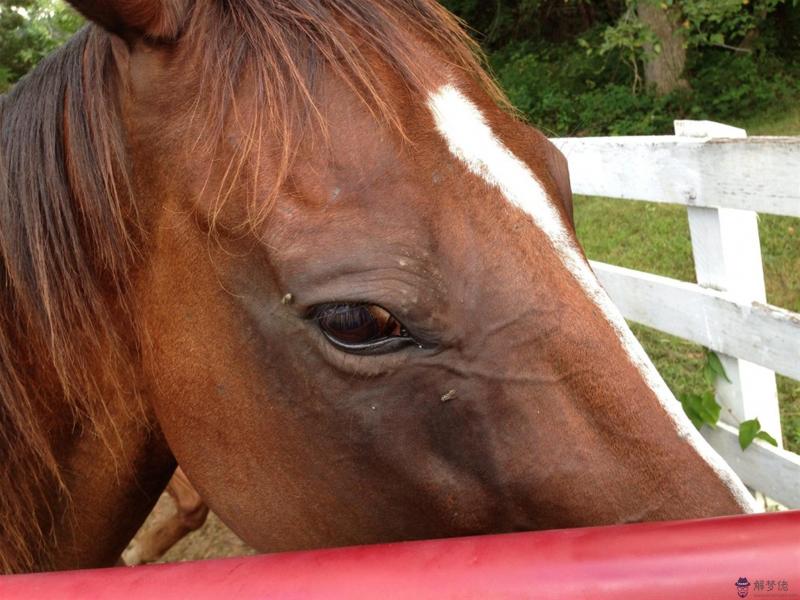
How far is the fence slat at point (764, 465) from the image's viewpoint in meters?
2.95

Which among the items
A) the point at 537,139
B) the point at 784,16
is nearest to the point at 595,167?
the point at 537,139

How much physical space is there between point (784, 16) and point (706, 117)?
3.21 metres

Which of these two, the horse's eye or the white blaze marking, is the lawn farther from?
the horse's eye

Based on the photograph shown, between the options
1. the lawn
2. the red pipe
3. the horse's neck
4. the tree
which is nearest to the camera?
the red pipe

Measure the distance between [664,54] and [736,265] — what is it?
8.16 metres

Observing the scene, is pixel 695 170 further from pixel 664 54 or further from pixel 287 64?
pixel 664 54

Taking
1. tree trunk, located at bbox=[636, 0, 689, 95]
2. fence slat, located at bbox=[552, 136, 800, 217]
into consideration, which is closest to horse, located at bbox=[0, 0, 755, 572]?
fence slat, located at bbox=[552, 136, 800, 217]

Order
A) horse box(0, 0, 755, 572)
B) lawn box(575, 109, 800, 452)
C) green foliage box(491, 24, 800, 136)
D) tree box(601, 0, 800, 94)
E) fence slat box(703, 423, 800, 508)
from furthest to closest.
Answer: green foliage box(491, 24, 800, 136), tree box(601, 0, 800, 94), lawn box(575, 109, 800, 452), fence slat box(703, 423, 800, 508), horse box(0, 0, 755, 572)

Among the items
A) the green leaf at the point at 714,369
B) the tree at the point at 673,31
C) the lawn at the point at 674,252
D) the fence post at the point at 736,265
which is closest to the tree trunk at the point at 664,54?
the tree at the point at 673,31

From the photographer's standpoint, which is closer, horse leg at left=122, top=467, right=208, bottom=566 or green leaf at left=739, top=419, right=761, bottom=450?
green leaf at left=739, top=419, right=761, bottom=450

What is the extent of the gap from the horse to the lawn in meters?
3.04

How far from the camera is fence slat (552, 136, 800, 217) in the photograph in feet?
8.45

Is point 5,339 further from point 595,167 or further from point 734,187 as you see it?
point 595,167

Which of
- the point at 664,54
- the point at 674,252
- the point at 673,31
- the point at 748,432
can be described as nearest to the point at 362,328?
the point at 748,432
